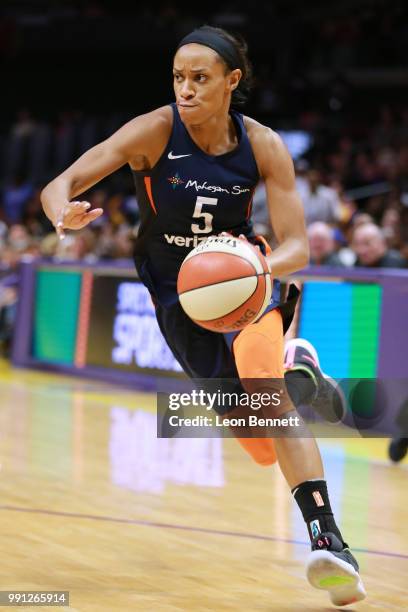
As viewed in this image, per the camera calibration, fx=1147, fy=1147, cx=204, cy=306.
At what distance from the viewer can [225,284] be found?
389 cm

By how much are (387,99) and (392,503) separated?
58.2ft

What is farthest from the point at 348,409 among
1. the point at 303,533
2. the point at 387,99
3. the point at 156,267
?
the point at 387,99

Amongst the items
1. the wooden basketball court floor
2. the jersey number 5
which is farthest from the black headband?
the wooden basketball court floor

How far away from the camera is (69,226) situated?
404 cm

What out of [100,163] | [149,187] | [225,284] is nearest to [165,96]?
[149,187]

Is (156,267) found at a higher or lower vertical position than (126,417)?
higher

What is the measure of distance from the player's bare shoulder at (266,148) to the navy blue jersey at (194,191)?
0.03m

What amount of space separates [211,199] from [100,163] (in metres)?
0.47

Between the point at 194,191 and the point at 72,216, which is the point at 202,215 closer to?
the point at 194,191

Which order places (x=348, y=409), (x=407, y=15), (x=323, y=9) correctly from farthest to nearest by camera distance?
(x=323, y=9), (x=407, y=15), (x=348, y=409)

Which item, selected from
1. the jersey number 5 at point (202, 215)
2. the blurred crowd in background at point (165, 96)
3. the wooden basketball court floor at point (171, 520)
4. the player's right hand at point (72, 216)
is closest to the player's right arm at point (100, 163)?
the player's right hand at point (72, 216)

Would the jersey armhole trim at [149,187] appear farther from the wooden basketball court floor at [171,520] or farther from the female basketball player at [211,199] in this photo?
the wooden basketball court floor at [171,520]

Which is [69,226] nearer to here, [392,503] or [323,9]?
[392,503]

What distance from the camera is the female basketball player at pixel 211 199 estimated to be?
13.8ft
